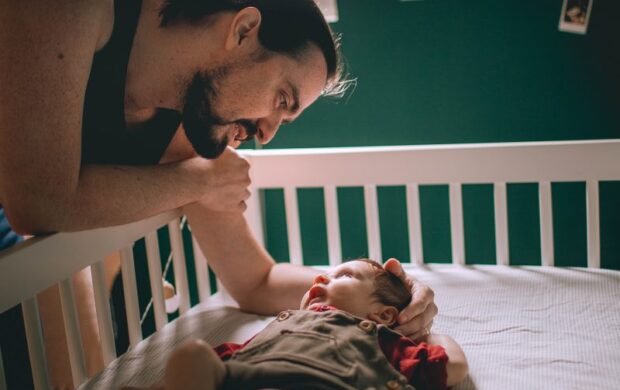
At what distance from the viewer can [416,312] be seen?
123cm

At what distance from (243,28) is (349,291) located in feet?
1.55

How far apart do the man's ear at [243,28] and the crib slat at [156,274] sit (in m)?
0.46

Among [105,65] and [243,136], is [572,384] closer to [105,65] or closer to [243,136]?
[243,136]

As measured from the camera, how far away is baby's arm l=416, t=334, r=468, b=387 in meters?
1.17

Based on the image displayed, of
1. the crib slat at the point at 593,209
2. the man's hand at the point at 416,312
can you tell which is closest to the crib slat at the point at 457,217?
the crib slat at the point at 593,209

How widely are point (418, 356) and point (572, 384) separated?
30 cm

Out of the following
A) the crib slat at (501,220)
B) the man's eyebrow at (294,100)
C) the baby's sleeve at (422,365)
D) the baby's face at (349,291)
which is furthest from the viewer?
the crib slat at (501,220)

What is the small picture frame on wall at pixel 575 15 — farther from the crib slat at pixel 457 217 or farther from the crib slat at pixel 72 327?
the crib slat at pixel 72 327

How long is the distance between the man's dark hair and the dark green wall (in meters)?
0.80

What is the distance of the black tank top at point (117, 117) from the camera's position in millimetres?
1168

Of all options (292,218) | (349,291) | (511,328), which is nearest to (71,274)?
(349,291)

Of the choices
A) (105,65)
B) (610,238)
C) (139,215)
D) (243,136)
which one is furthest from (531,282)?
(105,65)

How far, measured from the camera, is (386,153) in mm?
1778

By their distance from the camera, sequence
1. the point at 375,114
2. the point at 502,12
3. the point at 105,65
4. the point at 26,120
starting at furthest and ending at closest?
the point at 375,114
the point at 502,12
the point at 105,65
the point at 26,120
